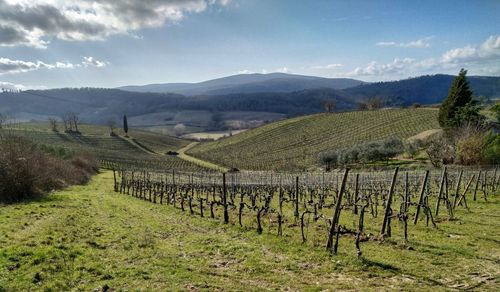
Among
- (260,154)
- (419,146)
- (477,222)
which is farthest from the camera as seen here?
(260,154)

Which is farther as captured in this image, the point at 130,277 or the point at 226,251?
the point at 226,251

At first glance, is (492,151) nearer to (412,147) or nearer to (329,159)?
(412,147)

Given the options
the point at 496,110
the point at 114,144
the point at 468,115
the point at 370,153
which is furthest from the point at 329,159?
the point at 114,144

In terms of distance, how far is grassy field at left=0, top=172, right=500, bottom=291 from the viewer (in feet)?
31.0

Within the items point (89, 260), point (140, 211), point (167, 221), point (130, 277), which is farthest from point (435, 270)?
point (140, 211)

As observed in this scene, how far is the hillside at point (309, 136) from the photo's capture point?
8081 cm

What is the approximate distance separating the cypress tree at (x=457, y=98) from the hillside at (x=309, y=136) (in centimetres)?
1318

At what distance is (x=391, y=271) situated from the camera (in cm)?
1015

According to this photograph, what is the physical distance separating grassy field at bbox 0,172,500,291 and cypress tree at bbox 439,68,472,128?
171ft

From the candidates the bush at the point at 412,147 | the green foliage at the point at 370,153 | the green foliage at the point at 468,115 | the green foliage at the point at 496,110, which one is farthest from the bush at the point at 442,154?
the green foliage at the point at 496,110

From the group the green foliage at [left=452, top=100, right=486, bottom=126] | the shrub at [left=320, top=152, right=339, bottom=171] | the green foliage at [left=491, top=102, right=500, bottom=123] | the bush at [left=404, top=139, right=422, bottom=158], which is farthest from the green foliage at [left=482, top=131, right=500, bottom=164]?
the shrub at [left=320, top=152, right=339, bottom=171]

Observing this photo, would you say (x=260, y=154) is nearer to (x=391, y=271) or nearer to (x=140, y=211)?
(x=140, y=211)

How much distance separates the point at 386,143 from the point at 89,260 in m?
60.9

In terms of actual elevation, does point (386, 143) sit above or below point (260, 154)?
above
